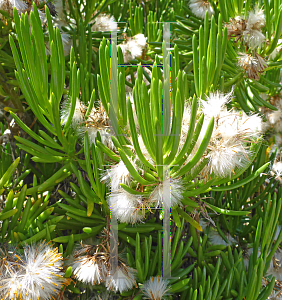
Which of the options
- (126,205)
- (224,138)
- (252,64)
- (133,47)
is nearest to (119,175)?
(126,205)

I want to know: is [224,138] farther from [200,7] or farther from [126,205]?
[200,7]

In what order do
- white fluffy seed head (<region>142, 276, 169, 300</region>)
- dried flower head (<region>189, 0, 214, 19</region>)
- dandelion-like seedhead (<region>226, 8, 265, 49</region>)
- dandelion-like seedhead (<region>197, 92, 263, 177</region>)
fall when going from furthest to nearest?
1. dried flower head (<region>189, 0, 214, 19</region>)
2. dandelion-like seedhead (<region>226, 8, 265, 49</region>)
3. white fluffy seed head (<region>142, 276, 169, 300</region>)
4. dandelion-like seedhead (<region>197, 92, 263, 177</region>)

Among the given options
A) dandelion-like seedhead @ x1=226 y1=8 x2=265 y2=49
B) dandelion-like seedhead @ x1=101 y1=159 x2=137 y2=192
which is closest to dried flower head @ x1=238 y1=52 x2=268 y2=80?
dandelion-like seedhead @ x1=226 y1=8 x2=265 y2=49

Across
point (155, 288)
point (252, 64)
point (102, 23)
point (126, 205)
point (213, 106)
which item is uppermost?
point (102, 23)

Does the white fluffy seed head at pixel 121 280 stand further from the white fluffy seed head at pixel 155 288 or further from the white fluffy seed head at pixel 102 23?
the white fluffy seed head at pixel 102 23

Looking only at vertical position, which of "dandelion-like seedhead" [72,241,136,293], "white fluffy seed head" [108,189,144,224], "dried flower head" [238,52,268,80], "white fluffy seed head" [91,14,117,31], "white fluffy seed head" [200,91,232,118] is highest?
"white fluffy seed head" [91,14,117,31]

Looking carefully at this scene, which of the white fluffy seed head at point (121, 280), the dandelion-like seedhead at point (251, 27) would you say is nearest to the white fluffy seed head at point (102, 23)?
the dandelion-like seedhead at point (251, 27)

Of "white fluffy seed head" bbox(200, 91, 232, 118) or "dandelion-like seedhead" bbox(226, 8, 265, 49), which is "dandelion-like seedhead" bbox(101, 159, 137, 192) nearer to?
"white fluffy seed head" bbox(200, 91, 232, 118)
